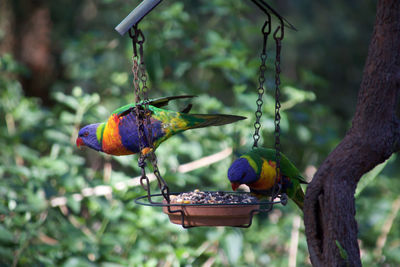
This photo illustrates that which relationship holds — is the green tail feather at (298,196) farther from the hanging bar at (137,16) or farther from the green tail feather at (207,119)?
the hanging bar at (137,16)

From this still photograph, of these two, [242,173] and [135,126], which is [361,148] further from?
[135,126]

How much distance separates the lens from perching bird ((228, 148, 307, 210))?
2174 mm

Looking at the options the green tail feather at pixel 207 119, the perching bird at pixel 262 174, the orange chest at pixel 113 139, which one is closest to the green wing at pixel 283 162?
the perching bird at pixel 262 174

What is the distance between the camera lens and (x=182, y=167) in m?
3.69

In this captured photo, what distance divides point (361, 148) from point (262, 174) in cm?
57

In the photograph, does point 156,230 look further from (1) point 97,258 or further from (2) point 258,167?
(2) point 258,167

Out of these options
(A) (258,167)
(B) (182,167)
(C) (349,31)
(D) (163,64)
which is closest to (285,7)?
(C) (349,31)

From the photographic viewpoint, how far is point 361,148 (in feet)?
5.85

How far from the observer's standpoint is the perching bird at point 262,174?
2.17 metres

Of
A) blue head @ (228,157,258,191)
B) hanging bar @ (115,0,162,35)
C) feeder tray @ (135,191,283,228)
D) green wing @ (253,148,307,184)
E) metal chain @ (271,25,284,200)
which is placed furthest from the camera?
green wing @ (253,148,307,184)

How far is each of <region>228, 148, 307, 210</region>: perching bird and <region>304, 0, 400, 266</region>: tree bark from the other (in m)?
0.40

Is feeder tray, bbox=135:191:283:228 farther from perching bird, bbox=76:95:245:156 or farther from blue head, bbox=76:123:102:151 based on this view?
blue head, bbox=76:123:102:151

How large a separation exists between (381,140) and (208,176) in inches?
90.6

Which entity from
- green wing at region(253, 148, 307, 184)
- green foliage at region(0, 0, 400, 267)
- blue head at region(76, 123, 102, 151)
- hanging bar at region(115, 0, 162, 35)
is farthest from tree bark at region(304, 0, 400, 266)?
green foliage at region(0, 0, 400, 267)
